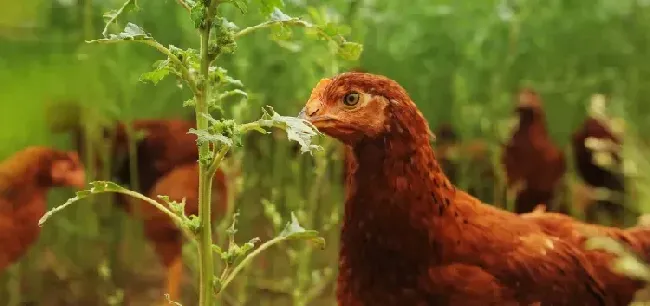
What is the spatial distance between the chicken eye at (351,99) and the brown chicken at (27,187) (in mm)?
749

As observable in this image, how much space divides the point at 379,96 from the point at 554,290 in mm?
330

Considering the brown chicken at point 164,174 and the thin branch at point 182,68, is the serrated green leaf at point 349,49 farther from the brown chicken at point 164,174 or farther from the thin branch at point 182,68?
the brown chicken at point 164,174

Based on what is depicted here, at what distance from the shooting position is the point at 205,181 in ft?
1.91

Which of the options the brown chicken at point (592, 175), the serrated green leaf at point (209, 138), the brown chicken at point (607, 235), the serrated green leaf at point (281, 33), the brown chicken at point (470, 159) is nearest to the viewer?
the serrated green leaf at point (209, 138)

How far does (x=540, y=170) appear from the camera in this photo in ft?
5.58

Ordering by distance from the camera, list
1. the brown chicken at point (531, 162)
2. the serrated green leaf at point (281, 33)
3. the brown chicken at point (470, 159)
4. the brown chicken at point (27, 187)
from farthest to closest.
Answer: the brown chicken at point (470, 159) < the brown chicken at point (531, 162) < the brown chicken at point (27, 187) < the serrated green leaf at point (281, 33)

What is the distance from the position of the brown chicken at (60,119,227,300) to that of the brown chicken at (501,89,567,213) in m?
0.72

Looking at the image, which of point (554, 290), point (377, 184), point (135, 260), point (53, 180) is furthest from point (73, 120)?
point (554, 290)

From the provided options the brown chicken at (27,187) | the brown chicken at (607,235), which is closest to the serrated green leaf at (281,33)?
the brown chicken at (607,235)

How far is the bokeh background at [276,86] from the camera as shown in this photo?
1243 mm

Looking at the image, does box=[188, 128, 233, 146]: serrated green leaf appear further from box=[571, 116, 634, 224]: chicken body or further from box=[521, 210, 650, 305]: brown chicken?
box=[571, 116, 634, 224]: chicken body

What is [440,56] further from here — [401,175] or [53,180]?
[401,175]

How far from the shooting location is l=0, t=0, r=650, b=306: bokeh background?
4.08 ft

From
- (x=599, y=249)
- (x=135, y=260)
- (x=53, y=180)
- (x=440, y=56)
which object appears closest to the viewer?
(x=599, y=249)
